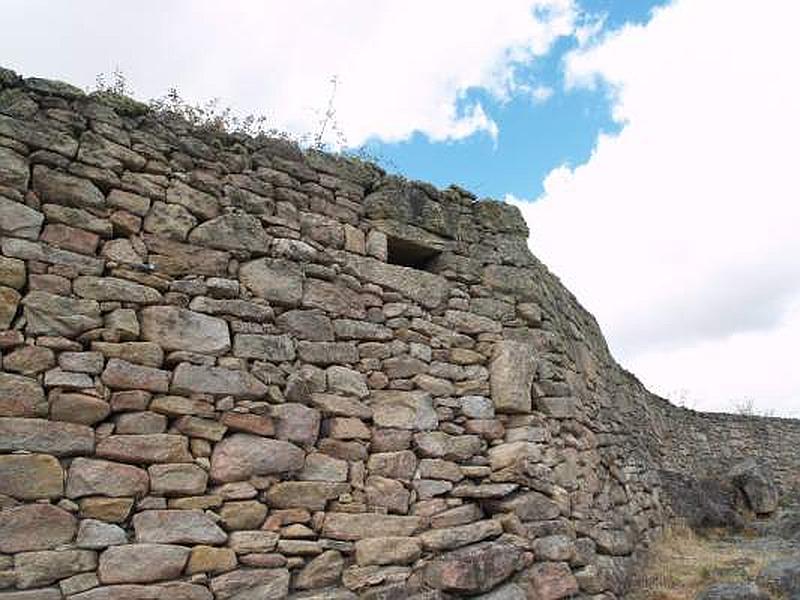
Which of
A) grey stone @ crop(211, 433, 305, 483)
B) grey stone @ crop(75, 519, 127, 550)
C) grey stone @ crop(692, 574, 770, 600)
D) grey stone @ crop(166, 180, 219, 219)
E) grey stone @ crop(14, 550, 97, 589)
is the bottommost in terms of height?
grey stone @ crop(692, 574, 770, 600)

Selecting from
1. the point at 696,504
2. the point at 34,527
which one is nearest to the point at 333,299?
the point at 34,527

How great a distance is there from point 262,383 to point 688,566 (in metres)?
4.90

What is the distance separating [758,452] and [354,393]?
1208 cm

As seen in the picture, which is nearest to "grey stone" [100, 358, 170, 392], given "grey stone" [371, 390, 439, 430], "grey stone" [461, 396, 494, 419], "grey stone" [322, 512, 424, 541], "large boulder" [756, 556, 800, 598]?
"grey stone" [322, 512, 424, 541]

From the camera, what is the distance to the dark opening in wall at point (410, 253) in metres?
5.21

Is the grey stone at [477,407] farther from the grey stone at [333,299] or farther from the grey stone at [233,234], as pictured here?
the grey stone at [233,234]

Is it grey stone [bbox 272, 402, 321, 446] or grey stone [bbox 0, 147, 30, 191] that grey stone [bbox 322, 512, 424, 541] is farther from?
grey stone [bbox 0, 147, 30, 191]

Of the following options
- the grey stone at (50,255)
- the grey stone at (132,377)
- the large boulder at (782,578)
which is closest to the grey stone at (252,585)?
the grey stone at (132,377)

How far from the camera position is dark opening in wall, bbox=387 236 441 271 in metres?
5.21

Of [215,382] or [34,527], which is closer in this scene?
[34,527]

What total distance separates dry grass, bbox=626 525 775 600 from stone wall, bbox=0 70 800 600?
1.69 ft

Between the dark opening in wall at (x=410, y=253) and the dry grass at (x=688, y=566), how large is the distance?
10.9 feet

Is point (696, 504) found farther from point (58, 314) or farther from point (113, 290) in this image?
point (58, 314)

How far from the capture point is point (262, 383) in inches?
159
